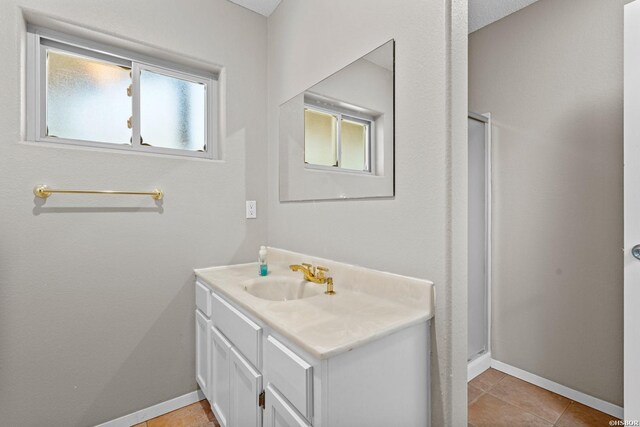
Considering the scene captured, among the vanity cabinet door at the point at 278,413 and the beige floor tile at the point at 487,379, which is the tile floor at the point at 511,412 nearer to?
the beige floor tile at the point at 487,379

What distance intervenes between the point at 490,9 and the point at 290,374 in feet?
8.75

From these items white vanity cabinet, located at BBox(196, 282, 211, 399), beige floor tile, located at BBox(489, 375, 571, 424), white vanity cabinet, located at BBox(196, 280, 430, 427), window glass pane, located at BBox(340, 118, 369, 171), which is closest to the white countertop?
white vanity cabinet, located at BBox(196, 280, 430, 427)

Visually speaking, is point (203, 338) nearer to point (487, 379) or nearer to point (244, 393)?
point (244, 393)

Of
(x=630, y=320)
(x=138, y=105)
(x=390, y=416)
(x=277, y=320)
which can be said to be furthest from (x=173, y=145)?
(x=630, y=320)

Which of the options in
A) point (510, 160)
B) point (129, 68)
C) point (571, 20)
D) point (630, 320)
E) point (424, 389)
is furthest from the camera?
point (510, 160)

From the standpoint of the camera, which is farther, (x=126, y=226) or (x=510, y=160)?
(x=510, y=160)

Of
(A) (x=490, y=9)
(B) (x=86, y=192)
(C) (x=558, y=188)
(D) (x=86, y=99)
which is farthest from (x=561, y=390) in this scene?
(D) (x=86, y=99)

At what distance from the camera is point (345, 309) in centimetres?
114

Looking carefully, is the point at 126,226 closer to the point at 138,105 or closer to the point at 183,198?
the point at 183,198

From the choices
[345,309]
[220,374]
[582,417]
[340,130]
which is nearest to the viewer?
[345,309]

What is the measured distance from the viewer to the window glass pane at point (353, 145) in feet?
4.68

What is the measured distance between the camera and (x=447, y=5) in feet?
3.51

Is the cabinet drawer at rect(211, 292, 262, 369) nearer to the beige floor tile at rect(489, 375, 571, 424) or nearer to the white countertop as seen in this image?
the white countertop

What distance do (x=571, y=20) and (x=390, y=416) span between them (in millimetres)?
2482
